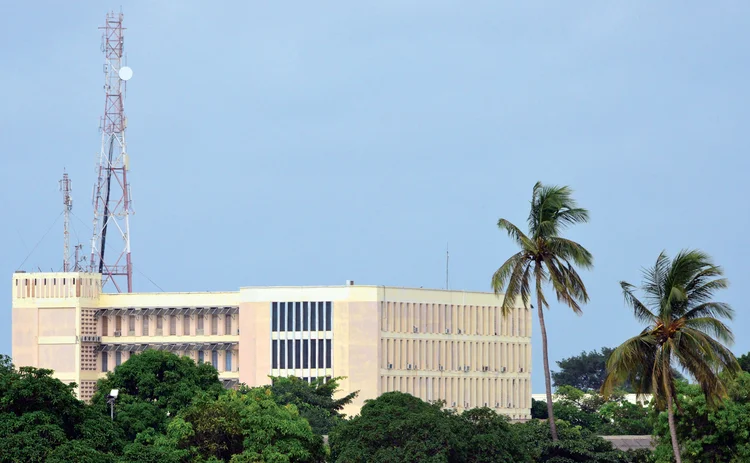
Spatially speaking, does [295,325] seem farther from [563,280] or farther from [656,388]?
[656,388]

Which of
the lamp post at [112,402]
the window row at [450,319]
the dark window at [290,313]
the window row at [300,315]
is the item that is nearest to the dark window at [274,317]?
the window row at [300,315]

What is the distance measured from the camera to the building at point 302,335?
12512 cm

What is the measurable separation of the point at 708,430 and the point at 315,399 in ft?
135

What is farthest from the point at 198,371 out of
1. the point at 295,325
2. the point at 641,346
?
the point at 295,325

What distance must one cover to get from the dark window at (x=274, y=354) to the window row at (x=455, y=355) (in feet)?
27.2

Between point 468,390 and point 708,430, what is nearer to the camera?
point 708,430

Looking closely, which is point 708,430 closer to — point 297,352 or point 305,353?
point 305,353

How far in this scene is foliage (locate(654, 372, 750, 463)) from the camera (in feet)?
236

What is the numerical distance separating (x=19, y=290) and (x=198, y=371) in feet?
194

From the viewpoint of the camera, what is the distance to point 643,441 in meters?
87.4

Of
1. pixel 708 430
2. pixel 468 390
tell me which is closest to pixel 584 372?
pixel 468 390

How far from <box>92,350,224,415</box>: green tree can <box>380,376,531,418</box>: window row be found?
156ft

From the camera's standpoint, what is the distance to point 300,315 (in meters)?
126

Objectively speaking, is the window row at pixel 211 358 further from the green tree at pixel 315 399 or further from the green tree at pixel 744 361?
the green tree at pixel 744 361
